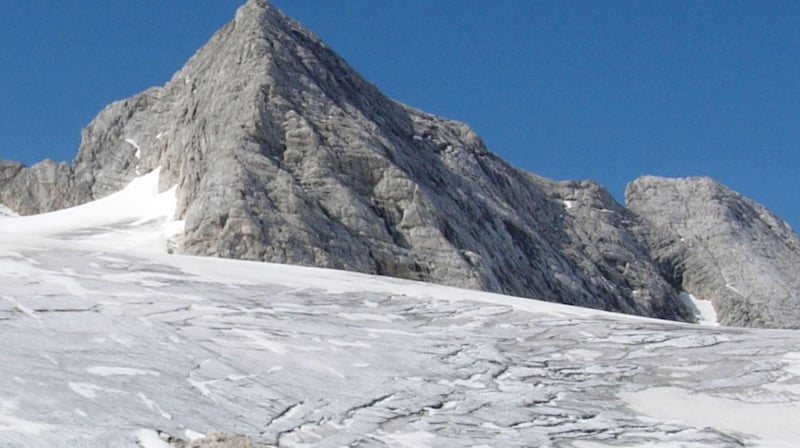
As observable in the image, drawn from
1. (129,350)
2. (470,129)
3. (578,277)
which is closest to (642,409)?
(129,350)

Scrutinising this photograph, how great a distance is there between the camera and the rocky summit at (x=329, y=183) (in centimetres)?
3672

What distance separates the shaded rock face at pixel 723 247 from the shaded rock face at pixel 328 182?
3.45 metres

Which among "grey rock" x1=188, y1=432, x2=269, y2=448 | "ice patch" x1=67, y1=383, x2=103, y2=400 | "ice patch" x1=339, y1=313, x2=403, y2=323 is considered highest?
"ice patch" x1=339, y1=313, x2=403, y2=323

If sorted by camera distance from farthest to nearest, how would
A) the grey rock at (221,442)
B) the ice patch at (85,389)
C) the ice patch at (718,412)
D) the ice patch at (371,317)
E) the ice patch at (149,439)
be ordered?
the ice patch at (371,317)
the ice patch at (718,412)
the ice patch at (85,389)
the ice patch at (149,439)
the grey rock at (221,442)

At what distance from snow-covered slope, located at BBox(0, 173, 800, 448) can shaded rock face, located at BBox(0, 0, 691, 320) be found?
16993mm

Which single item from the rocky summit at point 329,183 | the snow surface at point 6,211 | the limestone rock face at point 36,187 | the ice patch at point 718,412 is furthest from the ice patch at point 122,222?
the ice patch at point 718,412

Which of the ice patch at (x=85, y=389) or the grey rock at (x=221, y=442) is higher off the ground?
the ice patch at (x=85, y=389)

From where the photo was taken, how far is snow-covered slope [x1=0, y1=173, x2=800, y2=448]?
36.1 ft

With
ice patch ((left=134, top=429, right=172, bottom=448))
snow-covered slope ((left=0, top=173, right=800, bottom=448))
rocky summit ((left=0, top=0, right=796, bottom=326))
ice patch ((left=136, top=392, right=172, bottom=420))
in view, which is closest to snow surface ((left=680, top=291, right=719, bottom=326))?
rocky summit ((left=0, top=0, right=796, bottom=326))

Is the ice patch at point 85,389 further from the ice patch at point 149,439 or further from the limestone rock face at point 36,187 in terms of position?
the limestone rock face at point 36,187

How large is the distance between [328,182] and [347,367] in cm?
2603

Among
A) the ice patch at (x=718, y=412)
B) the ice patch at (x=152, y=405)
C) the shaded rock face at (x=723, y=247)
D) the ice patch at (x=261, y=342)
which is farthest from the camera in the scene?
the shaded rock face at (x=723, y=247)

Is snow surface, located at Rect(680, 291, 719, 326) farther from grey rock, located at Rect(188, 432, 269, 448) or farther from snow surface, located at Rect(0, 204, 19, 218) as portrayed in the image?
grey rock, located at Rect(188, 432, 269, 448)

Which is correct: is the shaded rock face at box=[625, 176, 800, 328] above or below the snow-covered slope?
above
